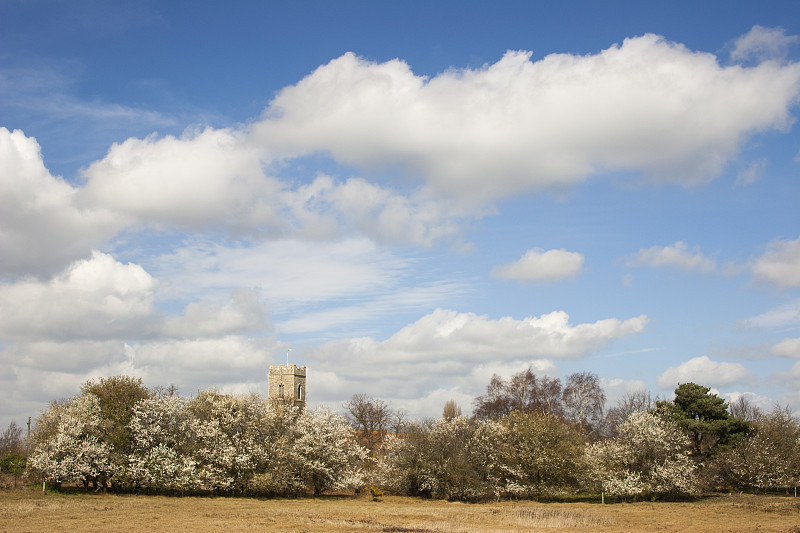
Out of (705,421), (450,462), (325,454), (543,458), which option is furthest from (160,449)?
(705,421)

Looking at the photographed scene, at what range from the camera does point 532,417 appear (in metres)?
49.7

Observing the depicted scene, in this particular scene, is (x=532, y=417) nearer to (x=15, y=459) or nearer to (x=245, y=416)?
(x=245, y=416)

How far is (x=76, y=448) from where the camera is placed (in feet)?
131

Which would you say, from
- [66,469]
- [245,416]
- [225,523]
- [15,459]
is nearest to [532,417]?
[245,416]

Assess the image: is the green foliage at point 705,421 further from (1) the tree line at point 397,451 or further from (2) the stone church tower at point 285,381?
(2) the stone church tower at point 285,381

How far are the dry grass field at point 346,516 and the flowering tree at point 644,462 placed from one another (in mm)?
1969

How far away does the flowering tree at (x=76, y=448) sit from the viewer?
39344 mm

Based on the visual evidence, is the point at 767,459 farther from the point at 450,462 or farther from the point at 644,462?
the point at 450,462

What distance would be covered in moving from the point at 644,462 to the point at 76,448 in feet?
129

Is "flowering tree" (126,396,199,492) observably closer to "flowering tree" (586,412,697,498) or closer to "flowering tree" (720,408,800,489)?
"flowering tree" (586,412,697,498)

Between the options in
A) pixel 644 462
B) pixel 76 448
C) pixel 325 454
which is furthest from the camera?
pixel 325 454

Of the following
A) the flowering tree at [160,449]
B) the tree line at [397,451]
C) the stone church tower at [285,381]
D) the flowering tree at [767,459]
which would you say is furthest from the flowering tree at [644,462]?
the stone church tower at [285,381]

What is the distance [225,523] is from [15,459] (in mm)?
36004

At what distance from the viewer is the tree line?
41.8 metres
